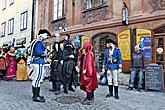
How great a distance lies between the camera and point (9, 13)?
25125 millimetres

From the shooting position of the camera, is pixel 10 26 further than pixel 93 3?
Yes

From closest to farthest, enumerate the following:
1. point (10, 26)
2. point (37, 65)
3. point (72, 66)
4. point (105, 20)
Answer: point (37, 65) < point (72, 66) < point (105, 20) < point (10, 26)

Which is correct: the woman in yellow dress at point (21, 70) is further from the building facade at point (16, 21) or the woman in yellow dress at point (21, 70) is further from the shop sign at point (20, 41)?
the shop sign at point (20, 41)

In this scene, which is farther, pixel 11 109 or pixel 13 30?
pixel 13 30

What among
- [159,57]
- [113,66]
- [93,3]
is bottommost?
[113,66]

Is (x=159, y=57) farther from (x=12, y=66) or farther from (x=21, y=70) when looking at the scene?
(x=12, y=66)

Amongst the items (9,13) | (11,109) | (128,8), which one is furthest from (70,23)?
(9,13)

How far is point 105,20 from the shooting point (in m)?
12.2

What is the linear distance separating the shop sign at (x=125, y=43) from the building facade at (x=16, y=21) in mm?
10382

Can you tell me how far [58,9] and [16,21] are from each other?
813cm

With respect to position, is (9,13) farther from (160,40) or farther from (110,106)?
(110,106)

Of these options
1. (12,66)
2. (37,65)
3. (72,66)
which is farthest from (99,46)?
(37,65)

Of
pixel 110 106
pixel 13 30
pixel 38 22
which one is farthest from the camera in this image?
pixel 13 30

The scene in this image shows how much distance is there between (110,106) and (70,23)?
925 centimetres
